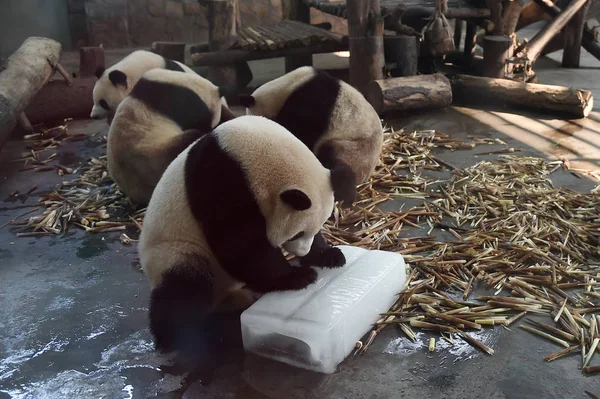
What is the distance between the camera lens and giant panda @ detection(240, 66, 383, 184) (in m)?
4.41

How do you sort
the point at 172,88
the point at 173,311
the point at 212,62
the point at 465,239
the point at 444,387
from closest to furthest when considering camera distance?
Result: the point at 444,387 < the point at 173,311 < the point at 465,239 < the point at 172,88 < the point at 212,62

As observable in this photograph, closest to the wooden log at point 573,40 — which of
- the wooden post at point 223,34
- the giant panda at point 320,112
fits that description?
the wooden post at point 223,34

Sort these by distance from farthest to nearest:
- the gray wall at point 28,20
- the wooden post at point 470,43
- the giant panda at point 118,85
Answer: the gray wall at point 28,20 < the wooden post at point 470,43 < the giant panda at point 118,85

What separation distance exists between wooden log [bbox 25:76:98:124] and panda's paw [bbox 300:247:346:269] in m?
5.70

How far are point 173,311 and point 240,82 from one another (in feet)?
20.0

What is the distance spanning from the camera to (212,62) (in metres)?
8.07

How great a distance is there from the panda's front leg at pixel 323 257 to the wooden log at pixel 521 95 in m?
4.82

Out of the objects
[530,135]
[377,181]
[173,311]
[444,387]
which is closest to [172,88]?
[377,181]

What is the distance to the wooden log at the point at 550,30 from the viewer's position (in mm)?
8453

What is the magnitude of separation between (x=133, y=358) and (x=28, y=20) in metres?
11.2

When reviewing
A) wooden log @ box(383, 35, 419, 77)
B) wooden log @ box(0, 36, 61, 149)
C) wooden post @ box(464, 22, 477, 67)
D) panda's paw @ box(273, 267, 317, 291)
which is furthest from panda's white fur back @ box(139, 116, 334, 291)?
wooden post @ box(464, 22, 477, 67)

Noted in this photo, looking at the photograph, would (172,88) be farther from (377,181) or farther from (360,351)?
(360,351)

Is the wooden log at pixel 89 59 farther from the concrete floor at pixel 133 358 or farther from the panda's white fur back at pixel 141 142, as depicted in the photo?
the concrete floor at pixel 133 358

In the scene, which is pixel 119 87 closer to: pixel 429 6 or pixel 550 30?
pixel 429 6
